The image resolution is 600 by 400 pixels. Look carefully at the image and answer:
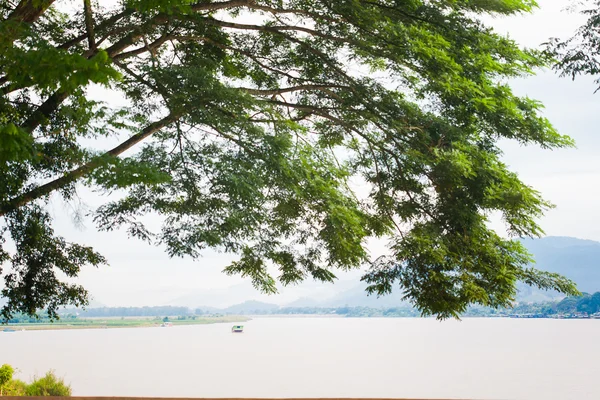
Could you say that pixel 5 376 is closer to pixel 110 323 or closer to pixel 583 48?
pixel 583 48

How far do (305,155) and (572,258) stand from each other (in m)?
29.3

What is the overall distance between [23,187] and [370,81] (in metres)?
3.78

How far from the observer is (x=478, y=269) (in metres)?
6.60

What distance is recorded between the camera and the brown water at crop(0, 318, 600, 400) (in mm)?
26938

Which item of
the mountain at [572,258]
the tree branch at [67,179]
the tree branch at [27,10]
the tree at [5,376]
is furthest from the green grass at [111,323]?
the tree branch at [27,10]

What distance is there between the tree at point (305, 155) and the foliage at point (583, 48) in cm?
78

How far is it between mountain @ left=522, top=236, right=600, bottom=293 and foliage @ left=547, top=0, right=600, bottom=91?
1036 inches

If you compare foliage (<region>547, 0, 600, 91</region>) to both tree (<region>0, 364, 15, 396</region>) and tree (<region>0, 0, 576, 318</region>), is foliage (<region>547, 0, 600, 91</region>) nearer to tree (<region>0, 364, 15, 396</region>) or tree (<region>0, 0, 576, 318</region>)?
tree (<region>0, 0, 576, 318</region>)

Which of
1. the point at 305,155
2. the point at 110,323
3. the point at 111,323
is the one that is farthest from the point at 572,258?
the point at 305,155

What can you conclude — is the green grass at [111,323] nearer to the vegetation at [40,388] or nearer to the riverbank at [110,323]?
the riverbank at [110,323]

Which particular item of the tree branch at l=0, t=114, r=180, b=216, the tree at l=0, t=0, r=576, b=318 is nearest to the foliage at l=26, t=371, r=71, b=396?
the tree at l=0, t=0, r=576, b=318

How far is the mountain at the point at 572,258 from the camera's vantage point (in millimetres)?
31359

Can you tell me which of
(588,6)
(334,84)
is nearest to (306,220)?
(334,84)

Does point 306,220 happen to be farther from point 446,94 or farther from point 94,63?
point 94,63
